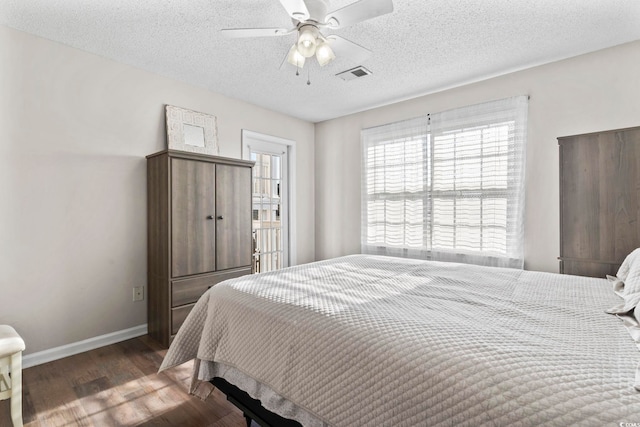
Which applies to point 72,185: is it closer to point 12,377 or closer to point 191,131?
point 191,131

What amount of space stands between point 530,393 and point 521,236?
262cm

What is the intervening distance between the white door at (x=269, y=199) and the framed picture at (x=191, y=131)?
471mm

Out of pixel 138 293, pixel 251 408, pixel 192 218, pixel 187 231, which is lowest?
pixel 251 408

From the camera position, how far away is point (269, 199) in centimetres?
420

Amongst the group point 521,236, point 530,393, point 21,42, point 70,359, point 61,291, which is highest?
point 21,42

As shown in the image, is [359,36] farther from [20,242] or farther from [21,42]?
[20,242]

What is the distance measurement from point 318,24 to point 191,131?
6.27 ft

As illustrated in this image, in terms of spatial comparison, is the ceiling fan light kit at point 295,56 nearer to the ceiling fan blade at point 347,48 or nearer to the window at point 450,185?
the ceiling fan blade at point 347,48

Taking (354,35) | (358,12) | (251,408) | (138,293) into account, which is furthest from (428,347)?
(138,293)

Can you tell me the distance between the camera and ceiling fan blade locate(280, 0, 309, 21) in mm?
1610

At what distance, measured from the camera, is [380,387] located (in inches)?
38.7

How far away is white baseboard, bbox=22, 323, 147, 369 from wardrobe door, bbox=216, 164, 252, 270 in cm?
95

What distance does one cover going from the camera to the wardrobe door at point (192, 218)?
8.89 feet

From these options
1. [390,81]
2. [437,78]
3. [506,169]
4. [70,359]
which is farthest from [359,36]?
[70,359]
